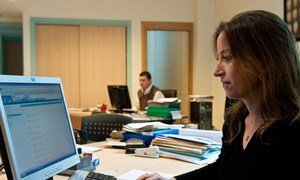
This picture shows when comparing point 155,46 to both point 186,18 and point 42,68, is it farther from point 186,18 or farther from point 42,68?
point 42,68

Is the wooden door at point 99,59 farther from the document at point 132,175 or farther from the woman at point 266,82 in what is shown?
the woman at point 266,82

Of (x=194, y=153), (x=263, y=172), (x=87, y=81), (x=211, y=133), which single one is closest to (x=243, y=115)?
(x=263, y=172)

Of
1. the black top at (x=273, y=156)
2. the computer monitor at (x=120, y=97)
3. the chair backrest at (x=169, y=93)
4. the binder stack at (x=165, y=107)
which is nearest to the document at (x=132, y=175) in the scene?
the black top at (x=273, y=156)

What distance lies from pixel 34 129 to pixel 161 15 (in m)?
5.20

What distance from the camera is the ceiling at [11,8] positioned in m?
5.02

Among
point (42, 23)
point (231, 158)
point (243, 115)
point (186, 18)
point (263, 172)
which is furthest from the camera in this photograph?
point (186, 18)

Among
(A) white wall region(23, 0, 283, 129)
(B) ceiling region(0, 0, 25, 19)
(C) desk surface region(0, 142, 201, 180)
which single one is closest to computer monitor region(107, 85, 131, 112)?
(A) white wall region(23, 0, 283, 129)

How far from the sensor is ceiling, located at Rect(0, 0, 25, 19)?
502 cm

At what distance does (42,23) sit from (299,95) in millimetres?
5279

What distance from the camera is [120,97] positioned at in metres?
4.83

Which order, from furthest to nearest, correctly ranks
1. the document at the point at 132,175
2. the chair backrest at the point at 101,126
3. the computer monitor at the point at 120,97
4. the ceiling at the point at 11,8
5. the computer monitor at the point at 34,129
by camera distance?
the ceiling at the point at 11,8 → the computer monitor at the point at 120,97 → the chair backrest at the point at 101,126 → the document at the point at 132,175 → the computer monitor at the point at 34,129

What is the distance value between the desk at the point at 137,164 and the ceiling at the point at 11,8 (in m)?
4.02

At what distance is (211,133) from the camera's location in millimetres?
2025

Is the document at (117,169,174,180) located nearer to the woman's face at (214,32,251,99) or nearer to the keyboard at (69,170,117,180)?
the keyboard at (69,170,117,180)
